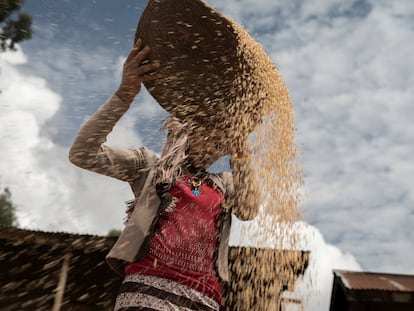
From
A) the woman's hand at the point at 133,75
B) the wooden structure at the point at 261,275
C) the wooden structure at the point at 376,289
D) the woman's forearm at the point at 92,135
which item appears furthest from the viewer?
the wooden structure at the point at 376,289

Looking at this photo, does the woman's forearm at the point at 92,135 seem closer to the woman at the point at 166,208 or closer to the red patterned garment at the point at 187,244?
the woman at the point at 166,208

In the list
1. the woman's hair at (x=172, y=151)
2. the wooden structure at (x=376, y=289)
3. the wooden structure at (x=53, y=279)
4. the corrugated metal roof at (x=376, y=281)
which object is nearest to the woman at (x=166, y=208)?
the woman's hair at (x=172, y=151)

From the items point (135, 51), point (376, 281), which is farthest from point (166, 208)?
point (376, 281)

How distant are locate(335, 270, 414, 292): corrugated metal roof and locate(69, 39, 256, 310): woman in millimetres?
3441

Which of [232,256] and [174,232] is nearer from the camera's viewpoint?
[174,232]

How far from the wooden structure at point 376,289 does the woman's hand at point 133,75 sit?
12.6ft

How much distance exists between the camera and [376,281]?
17.7 feet

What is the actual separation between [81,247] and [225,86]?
123 inches

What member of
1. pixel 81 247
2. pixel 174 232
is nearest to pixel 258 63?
Result: pixel 174 232

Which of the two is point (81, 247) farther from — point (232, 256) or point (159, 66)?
point (159, 66)

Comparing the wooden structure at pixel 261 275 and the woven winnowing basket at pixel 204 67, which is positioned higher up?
the woven winnowing basket at pixel 204 67

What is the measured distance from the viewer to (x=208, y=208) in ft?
6.49

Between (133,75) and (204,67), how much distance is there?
48 centimetres

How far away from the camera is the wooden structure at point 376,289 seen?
4855 millimetres
